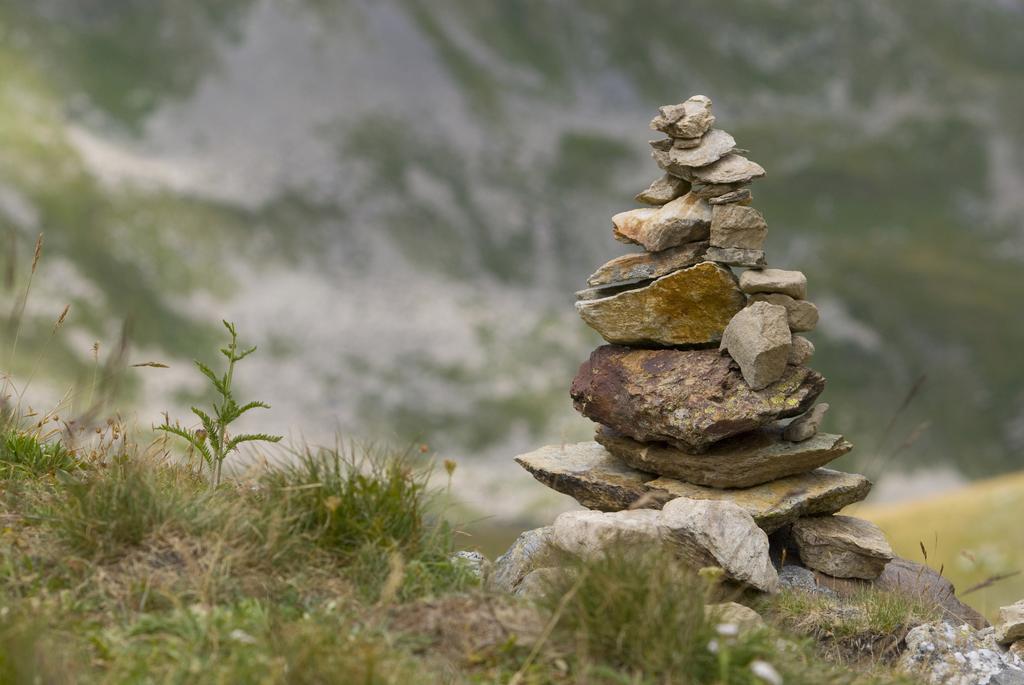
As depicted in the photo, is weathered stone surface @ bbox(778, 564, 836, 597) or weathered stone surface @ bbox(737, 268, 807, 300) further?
weathered stone surface @ bbox(737, 268, 807, 300)

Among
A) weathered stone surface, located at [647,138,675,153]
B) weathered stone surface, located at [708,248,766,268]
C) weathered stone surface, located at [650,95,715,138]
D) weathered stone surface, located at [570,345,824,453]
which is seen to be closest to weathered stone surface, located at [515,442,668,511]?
weathered stone surface, located at [570,345,824,453]

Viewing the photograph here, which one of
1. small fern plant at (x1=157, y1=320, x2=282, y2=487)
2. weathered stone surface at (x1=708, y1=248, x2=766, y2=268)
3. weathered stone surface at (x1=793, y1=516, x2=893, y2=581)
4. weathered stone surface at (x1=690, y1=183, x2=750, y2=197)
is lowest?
small fern plant at (x1=157, y1=320, x2=282, y2=487)

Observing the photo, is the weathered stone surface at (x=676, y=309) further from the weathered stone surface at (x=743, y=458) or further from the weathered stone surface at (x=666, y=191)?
the weathered stone surface at (x=743, y=458)

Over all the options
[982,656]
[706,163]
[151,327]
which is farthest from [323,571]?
[151,327]

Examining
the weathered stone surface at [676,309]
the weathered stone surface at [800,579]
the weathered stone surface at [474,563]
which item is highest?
the weathered stone surface at [676,309]

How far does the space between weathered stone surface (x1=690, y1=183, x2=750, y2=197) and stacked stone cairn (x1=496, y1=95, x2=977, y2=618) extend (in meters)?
0.02

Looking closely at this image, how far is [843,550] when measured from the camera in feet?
47.2

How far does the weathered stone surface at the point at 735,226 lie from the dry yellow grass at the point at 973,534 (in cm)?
2820

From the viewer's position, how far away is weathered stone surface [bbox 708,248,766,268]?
48.0 feet

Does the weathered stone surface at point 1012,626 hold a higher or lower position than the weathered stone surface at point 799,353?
lower

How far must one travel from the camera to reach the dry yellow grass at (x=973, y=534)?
4081cm

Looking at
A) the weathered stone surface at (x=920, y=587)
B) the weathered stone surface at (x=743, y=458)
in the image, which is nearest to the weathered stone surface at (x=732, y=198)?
the weathered stone surface at (x=743, y=458)

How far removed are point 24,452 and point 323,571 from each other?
13.2ft

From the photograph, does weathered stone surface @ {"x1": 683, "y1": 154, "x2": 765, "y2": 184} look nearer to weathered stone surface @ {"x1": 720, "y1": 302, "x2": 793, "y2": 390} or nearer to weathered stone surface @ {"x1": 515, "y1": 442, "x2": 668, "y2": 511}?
weathered stone surface @ {"x1": 720, "y1": 302, "x2": 793, "y2": 390}
